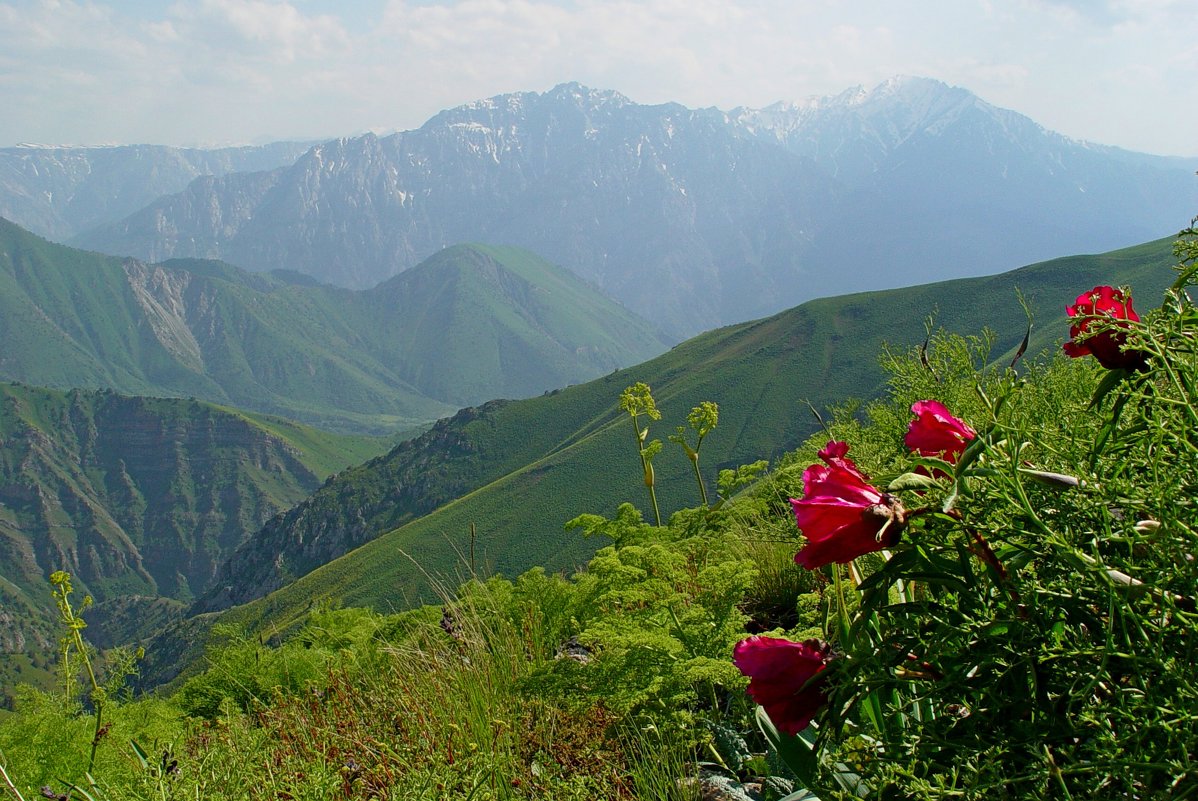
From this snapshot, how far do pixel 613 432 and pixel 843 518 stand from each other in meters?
109

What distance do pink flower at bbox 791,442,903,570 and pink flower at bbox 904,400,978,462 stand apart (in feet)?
0.98

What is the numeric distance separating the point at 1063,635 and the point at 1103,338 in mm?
678

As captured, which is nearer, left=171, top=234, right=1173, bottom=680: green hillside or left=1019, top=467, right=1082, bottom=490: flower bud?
left=1019, top=467, right=1082, bottom=490: flower bud

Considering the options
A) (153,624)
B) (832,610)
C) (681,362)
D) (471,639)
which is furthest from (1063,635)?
(153,624)

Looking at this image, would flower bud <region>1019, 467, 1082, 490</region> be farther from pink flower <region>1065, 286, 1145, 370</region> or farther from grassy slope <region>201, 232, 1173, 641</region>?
grassy slope <region>201, 232, 1173, 641</region>

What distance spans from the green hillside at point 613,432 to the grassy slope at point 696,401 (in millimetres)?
272

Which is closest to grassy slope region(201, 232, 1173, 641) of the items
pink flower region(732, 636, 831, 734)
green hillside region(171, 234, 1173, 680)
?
green hillside region(171, 234, 1173, 680)

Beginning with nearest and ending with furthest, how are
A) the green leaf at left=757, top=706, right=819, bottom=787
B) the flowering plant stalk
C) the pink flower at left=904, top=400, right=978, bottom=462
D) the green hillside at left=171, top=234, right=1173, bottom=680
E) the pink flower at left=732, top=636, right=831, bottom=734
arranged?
1. the flowering plant stalk
2. the pink flower at left=732, top=636, right=831, bottom=734
3. the pink flower at left=904, top=400, right=978, bottom=462
4. the green leaf at left=757, top=706, right=819, bottom=787
5. the green hillside at left=171, top=234, right=1173, bottom=680

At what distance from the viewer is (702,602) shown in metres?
4.02

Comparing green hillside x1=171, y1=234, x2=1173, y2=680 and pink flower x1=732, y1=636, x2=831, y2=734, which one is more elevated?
pink flower x1=732, y1=636, x2=831, y2=734

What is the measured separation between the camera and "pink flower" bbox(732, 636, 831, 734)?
1559mm

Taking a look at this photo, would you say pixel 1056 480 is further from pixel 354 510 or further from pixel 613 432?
pixel 354 510

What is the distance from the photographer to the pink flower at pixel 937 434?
173 centimetres

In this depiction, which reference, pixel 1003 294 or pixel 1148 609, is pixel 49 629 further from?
pixel 1148 609
